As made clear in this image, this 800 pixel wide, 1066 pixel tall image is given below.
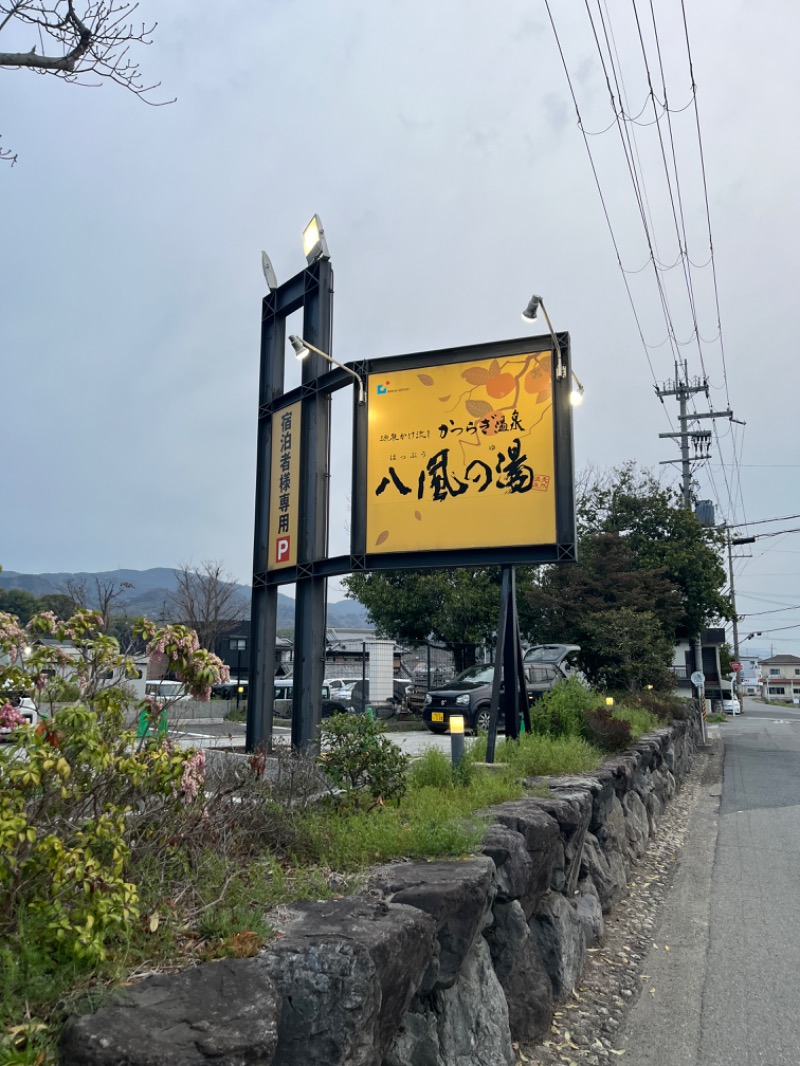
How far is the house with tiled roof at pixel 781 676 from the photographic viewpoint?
416 feet

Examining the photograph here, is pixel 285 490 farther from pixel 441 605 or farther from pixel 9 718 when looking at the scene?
pixel 441 605

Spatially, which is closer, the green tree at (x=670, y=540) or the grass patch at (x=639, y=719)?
the grass patch at (x=639, y=719)

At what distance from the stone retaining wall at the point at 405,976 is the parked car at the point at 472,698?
39.5 ft

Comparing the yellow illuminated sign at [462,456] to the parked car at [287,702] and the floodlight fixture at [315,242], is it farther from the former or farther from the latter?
the parked car at [287,702]

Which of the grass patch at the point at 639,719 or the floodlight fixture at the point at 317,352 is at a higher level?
the floodlight fixture at the point at 317,352

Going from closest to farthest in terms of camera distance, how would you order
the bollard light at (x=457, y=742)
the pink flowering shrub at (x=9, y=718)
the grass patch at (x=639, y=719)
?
the pink flowering shrub at (x=9, y=718) < the bollard light at (x=457, y=742) < the grass patch at (x=639, y=719)

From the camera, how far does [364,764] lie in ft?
18.1

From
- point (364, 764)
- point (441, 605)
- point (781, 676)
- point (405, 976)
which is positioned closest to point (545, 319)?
point (364, 764)

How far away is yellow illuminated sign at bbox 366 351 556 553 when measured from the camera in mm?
9375

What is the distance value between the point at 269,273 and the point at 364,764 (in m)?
9.13

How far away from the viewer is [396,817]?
480 centimetres

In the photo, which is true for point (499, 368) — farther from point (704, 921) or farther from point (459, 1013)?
A: point (459, 1013)

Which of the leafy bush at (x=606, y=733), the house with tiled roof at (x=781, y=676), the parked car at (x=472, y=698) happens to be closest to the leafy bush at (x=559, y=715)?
the leafy bush at (x=606, y=733)

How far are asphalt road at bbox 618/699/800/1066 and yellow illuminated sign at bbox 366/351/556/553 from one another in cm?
398
